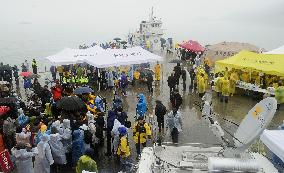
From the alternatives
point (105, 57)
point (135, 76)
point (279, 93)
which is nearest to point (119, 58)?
point (105, 57)

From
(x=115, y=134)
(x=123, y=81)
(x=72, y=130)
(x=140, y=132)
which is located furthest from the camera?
(x=123, y=81)

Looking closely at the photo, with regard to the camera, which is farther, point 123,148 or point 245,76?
point 245,76

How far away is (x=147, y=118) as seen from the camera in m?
16.8

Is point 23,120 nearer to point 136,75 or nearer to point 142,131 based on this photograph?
point 142,131

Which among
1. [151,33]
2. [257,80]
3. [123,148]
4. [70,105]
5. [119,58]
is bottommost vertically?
[123,148]

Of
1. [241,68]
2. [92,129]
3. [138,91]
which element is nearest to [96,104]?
[92,129]

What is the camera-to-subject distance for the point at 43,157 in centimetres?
1109

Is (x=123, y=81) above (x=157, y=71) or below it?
below

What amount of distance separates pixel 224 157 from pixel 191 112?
9428 mm

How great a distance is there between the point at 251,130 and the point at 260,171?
111cm

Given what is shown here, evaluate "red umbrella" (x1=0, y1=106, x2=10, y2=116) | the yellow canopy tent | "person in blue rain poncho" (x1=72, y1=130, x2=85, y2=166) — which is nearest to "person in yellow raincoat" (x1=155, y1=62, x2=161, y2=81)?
the yellow canopy tent

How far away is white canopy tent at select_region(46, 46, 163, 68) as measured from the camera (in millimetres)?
20766

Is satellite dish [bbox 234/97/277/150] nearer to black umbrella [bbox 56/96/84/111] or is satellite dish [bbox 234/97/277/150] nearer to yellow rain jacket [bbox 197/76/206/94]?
black umbrella [bbox 56/96/84/111]

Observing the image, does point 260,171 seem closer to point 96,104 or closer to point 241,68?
point 96,104
